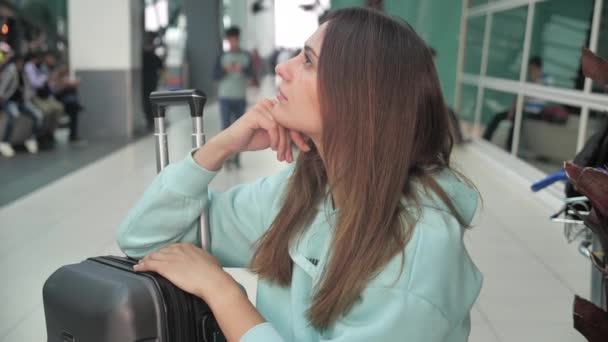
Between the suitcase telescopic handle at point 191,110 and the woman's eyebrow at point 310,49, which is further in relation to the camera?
the suitcase telescopic handle at point 191,110

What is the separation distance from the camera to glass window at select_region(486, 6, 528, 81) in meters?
7.34

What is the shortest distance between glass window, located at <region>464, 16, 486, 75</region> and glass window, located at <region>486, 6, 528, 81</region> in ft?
2.39

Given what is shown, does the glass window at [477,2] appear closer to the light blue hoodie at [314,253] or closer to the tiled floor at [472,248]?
the tiled floor at [472,248]

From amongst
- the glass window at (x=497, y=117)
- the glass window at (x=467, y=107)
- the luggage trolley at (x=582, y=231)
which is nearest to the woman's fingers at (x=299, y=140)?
the luggage trolley at (x=582, y=231)

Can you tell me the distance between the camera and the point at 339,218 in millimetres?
1019

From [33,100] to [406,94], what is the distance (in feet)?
25.0

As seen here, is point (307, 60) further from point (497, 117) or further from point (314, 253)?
point (497, 117)

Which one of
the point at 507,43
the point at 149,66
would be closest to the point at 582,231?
the point at 507,43

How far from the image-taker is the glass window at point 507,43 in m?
7.34

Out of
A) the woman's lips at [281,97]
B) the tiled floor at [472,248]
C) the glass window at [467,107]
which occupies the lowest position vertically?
the tiled floor at [472,248]

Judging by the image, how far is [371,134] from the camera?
977mm

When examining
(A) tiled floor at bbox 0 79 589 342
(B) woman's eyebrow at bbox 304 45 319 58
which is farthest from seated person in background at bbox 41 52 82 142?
(B) woman's eyebrow at bbox 304 45 319 58

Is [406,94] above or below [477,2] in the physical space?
below

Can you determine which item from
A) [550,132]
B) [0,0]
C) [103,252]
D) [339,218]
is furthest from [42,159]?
[339,218]
